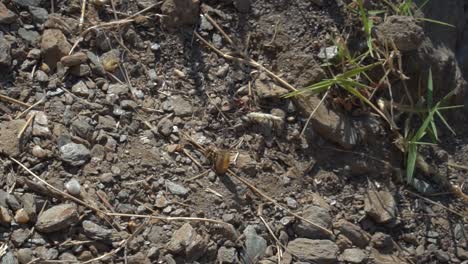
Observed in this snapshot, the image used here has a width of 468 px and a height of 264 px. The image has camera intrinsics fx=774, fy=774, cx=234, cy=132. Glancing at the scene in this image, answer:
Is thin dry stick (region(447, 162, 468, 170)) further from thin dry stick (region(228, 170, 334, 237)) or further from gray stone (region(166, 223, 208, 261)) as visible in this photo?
gray stone (region(166, 223, 208, 261))

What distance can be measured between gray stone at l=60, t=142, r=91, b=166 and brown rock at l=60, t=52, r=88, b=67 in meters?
0.31

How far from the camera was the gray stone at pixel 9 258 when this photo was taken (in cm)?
225

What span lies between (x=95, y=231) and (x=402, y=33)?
1.45 meters

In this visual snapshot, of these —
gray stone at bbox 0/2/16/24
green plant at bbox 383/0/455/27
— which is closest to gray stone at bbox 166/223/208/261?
gray stone at bbox 0/2/16/24

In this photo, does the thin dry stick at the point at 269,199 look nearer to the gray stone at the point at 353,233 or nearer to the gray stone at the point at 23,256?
the gray stone at the point at 353,233

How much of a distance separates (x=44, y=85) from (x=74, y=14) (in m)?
0.32

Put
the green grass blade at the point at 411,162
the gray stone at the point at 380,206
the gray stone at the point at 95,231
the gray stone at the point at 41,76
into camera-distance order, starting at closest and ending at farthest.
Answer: the gray stone at the point at 95,231 → the gray stone at the point at 41,76 → the gray stone at the point at 380,206 → the green grass blade at the point at 411,162

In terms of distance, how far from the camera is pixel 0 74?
258 cm

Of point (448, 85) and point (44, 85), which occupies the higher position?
point (44, 85)

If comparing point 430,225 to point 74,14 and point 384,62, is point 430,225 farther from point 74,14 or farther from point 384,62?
point 74,14

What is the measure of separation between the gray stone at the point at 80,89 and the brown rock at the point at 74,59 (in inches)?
2.9

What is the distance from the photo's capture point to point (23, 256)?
228cm

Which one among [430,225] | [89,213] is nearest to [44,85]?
[89,213]

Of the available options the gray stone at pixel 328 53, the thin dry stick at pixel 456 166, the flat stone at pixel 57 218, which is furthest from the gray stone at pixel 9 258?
the thin dry stick at pixel 456 166
